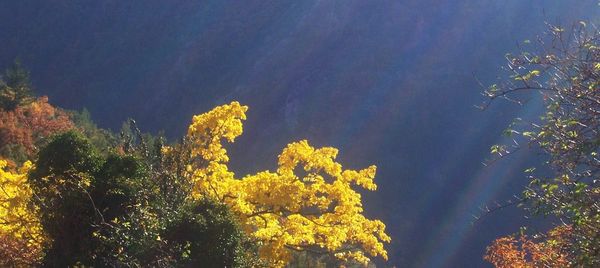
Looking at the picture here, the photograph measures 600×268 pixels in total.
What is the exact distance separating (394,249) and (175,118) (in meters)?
37.7

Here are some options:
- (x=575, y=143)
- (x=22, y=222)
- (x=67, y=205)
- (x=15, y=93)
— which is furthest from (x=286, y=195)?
(x=15, y=93)

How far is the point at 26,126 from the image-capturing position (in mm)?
27562

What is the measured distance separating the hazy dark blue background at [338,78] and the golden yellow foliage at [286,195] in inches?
1644

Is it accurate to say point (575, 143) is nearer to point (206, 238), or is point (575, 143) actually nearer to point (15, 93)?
point (206, 238)

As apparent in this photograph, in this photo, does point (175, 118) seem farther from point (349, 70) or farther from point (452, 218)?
point (452, 218)

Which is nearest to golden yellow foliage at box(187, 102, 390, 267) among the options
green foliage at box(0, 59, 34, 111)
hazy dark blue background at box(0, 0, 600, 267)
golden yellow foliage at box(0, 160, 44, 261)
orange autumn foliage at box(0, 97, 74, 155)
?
golden yellow foliage at box(0, 160, 44, 261)

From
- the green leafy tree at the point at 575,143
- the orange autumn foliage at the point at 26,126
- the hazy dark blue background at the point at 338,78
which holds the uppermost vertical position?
the hazy dark blue background at the point at 338,78

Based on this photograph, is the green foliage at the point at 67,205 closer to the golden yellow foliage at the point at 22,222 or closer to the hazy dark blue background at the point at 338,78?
the golden yellow foliage at the point at 22,222

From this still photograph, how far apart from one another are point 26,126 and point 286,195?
2278 centimetres

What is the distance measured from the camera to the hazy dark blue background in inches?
2228

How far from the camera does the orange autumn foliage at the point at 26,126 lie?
25203 millimetres

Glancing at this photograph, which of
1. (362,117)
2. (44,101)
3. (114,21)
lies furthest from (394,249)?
(114,21)

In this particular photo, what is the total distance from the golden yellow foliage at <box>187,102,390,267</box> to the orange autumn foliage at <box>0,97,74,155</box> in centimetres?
1552

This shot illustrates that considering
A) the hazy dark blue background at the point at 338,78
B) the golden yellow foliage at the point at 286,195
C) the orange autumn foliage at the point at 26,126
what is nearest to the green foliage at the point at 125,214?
the golden yellow foliage at the point at 286,195
